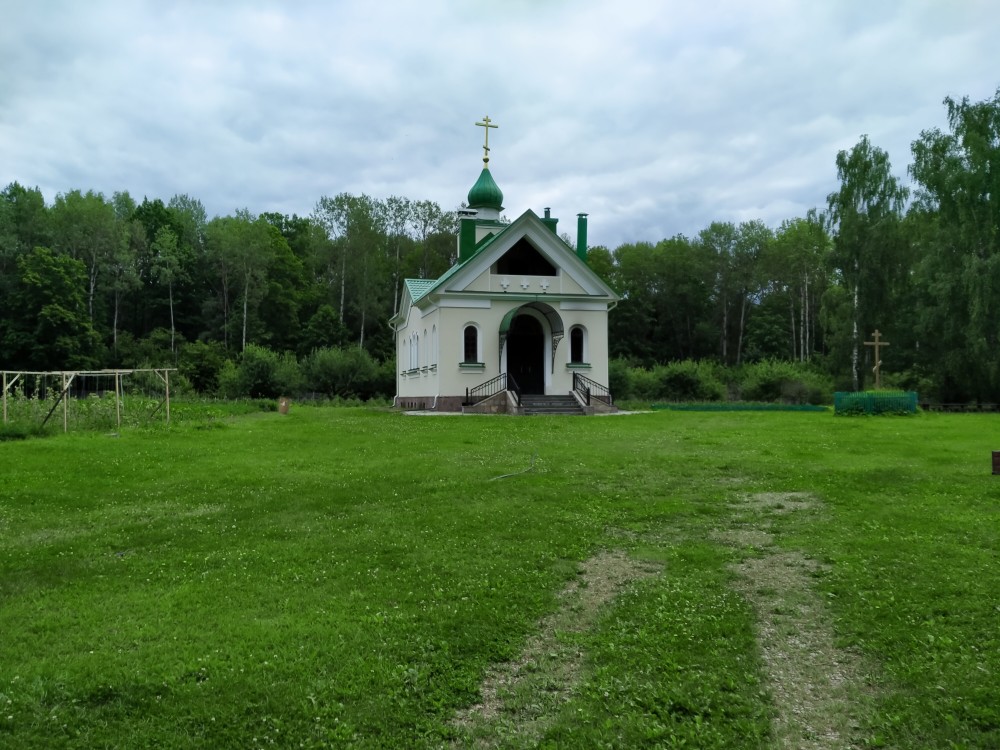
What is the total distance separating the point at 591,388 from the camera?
101 ft

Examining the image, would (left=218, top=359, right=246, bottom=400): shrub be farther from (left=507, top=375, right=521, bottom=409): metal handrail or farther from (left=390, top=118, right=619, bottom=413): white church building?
(left=507, top=375, right=521, bottom=409): metal handrail

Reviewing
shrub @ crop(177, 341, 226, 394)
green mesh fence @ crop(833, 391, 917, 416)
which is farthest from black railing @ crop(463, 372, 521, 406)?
shrub @ crop(177, 341, 226, 394)

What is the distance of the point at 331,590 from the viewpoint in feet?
19.2

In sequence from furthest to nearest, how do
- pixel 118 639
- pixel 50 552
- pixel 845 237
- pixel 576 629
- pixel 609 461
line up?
pixel 845 237 → pixel 609 461 → pixel 50 552 → pixel 576 629 → pixel 118 639

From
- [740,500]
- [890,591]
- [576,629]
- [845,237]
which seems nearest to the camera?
[576,629]

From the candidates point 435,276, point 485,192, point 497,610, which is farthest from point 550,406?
point 435,276

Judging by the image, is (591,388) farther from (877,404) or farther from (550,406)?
(877,404)

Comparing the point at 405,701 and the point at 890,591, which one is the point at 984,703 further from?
the point at 405,701

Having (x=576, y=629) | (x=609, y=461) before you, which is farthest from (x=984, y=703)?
(x=609, y=461)

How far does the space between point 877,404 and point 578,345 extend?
11109 mm

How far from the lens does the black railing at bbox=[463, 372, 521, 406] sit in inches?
1152

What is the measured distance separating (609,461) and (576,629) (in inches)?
321

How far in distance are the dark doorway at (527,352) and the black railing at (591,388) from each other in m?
1.56

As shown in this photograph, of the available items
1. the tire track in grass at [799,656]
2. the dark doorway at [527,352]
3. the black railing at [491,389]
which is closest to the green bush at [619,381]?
the dark doorway at [527,352]
